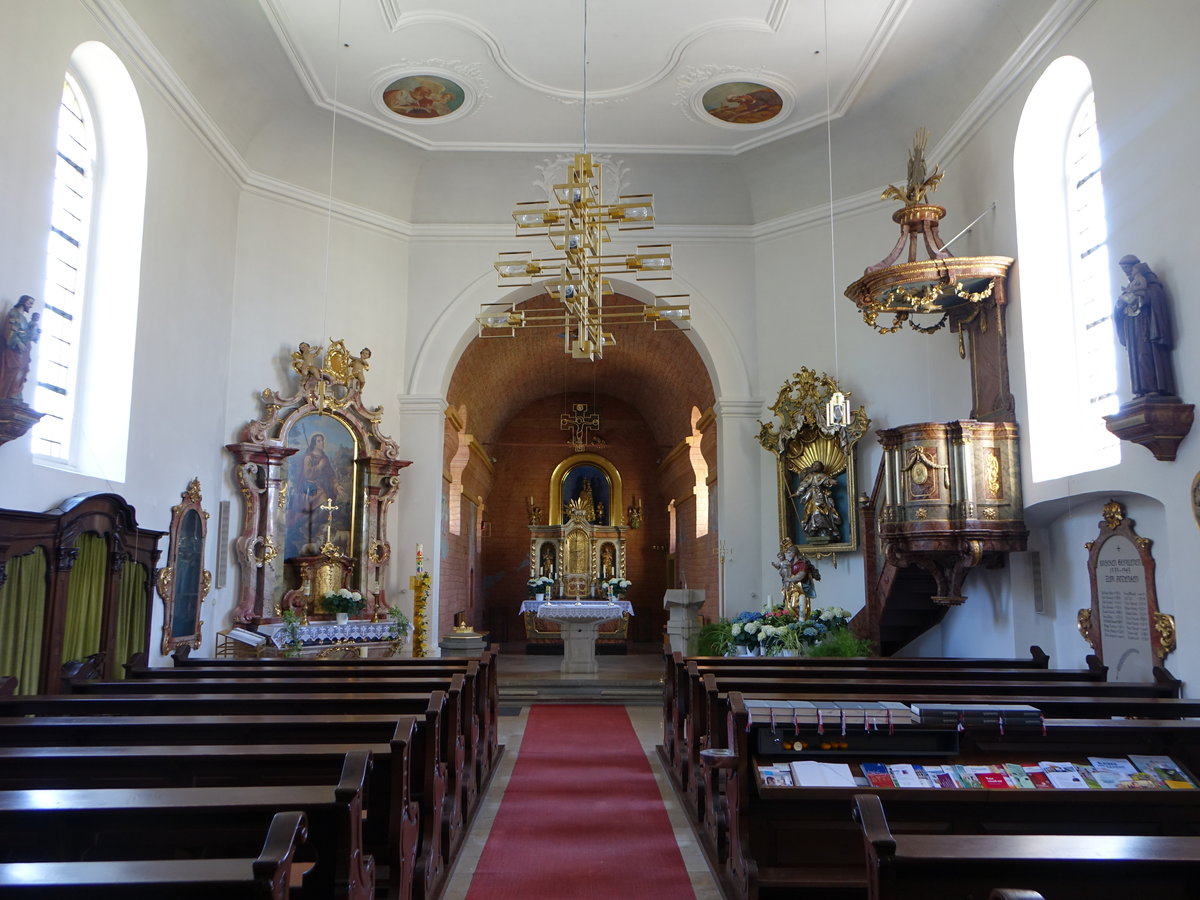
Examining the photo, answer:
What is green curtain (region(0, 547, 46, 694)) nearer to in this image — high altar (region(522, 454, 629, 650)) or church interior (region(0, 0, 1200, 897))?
church interior (region(0, 0, 1200, 897))

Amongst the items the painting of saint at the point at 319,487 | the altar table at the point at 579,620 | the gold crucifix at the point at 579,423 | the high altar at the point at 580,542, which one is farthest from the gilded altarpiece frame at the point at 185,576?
the gold crucifix at the point at 579,423

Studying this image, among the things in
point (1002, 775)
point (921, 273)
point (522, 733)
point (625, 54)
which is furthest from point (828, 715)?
point (625, 54)

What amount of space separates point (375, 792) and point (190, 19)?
27.4 feet

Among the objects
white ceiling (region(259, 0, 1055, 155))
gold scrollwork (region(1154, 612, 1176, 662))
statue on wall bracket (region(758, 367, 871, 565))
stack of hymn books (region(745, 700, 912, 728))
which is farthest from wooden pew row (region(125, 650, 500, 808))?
white ceiling (region(259, 0, 1055, 155))

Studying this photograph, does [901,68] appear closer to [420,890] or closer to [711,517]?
[711,517]

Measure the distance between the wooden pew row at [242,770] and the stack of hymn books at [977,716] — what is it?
92.0 inches

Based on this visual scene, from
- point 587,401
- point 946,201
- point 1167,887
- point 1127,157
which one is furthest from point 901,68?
point 587,401

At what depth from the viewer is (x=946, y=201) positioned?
1055cm

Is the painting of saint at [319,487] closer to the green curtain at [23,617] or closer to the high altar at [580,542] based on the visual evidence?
the green curtain at [23,617]

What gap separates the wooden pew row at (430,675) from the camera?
248 inches

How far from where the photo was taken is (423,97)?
1140 centimetres

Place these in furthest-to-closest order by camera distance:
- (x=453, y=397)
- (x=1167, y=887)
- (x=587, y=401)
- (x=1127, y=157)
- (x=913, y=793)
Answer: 1. (x=587, y=401)
2. (x=453, y=397)
3. (x=1127, y=157)
4. (x=913, y=793)
5. (x=1167, y=887)

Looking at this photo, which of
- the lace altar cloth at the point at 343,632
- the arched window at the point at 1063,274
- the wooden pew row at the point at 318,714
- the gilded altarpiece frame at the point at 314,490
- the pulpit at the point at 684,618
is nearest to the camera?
the wooden pew row at the point at 318,714

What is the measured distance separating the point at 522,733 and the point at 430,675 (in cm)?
273
